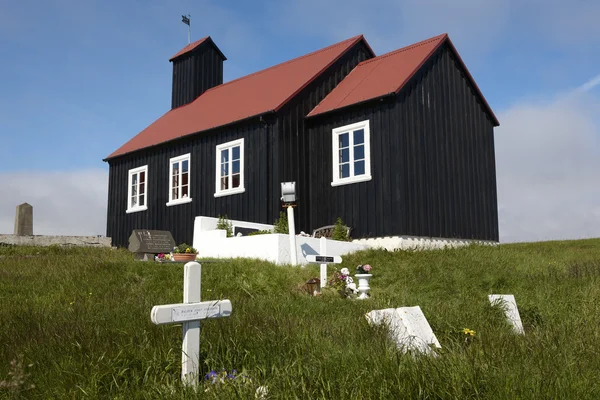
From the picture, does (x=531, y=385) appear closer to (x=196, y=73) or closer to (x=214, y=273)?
(x=214, y=273)

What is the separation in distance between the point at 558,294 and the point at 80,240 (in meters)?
19.4

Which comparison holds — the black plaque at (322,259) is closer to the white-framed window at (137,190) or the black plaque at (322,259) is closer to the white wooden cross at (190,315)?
the white wooden cross at (190,315)

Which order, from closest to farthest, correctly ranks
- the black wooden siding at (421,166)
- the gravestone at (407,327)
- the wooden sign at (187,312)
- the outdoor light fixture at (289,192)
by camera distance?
the wooden sign at (187,312) < the gravestone at (407,327) < the outdoor light fixture at (289,192) < the black wooden siding at (421,166)

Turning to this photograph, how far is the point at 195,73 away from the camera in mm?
25219

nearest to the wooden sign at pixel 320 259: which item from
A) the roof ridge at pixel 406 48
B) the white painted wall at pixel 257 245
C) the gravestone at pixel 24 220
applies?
the white painted wall at pixel 257 245

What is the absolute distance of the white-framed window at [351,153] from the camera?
53.9 ft

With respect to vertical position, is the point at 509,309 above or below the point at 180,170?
below

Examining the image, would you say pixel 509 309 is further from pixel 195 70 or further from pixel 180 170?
pixel 195 70

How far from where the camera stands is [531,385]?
397 cm

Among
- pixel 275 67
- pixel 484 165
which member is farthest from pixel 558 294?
pixel 275 67

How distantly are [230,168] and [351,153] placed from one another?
411 centimetres

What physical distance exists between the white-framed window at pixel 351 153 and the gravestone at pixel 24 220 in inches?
548

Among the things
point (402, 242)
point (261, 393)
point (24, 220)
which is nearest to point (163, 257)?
point (402, 242)

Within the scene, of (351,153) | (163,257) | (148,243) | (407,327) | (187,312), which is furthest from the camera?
(351,153)
